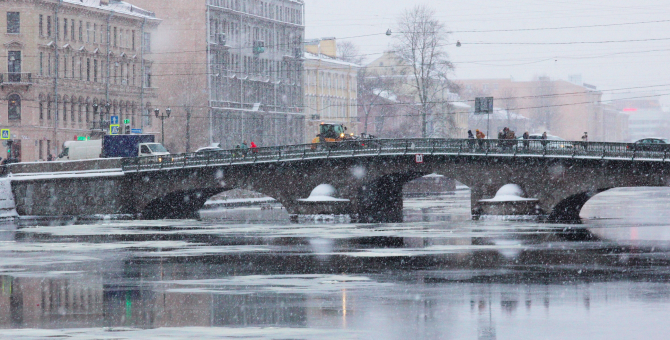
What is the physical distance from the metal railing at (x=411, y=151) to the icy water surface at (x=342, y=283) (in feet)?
16.4

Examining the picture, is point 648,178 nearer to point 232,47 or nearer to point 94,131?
point 94,131

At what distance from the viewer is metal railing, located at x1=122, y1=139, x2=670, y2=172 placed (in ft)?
203

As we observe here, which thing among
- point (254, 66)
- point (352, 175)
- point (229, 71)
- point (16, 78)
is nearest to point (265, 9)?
point (254, 66)

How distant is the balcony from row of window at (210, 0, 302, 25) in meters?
26.3

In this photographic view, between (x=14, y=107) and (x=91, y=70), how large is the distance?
9.90 metres

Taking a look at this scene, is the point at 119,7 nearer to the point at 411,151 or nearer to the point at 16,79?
the point at 16,79

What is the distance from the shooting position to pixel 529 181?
64.6 m

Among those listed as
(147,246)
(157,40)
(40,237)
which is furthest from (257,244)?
(157,40)

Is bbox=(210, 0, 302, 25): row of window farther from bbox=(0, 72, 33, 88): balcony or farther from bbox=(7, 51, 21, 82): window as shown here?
bbox=(0, 72, 33, 88): balcony

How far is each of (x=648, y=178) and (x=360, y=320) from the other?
38819 millimetres

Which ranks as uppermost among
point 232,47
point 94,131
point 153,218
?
point 232,47

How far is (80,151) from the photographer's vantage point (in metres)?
82.4

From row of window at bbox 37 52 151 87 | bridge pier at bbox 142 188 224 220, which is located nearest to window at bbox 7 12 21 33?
row of window at bbox 37 52 151 87

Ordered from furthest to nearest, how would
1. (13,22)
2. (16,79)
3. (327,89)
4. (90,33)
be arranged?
1. (327,89)
2. (90,33)
3. (13,22)
4. (16,79)
